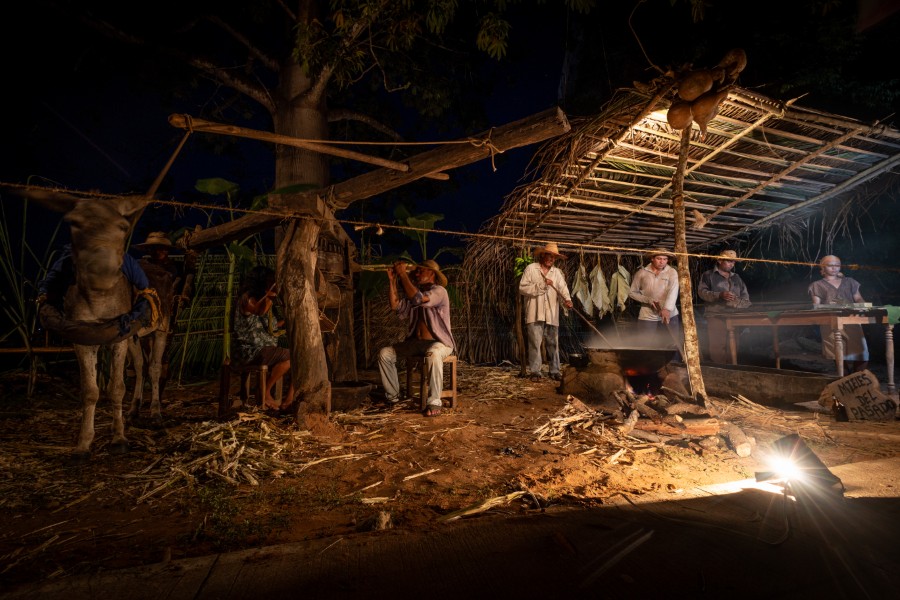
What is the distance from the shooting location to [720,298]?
25.8 ft

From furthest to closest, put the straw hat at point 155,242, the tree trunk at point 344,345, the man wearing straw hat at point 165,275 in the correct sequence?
the tree trunk at point 344,345 → the straw hat at point 155,242 → the man wearing straw hat at point 165,275

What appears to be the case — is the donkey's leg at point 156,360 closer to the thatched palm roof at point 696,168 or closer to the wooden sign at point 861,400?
the thatched palm roof at point 696,168

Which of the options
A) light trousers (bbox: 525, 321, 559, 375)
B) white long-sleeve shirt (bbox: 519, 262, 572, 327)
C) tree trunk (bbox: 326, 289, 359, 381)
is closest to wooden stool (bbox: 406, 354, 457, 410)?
tree trunk (bbox: 326, 289, 359, 381)

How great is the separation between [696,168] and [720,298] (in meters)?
2.54

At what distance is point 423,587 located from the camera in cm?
174

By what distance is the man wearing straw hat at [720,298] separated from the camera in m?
7.59

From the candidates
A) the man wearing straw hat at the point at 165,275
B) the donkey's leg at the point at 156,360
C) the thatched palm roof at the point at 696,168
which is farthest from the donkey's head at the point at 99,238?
the thatched palm roof at the point at 696,168

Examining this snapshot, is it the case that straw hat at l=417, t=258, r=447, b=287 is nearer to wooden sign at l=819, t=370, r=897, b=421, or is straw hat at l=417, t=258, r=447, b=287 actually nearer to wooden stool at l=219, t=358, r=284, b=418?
wooden stool at l=219, t=358, r=284, b=418

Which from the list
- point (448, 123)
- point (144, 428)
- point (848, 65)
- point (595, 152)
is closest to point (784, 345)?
point (848, 65)

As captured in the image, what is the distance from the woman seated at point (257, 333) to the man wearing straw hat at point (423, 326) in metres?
1.37

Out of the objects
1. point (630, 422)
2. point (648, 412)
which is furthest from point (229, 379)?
point (648, 412)

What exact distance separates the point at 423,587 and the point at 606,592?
0.75 metres

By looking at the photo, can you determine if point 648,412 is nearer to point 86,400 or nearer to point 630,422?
point 630,422

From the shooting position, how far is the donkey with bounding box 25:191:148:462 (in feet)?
11.4
